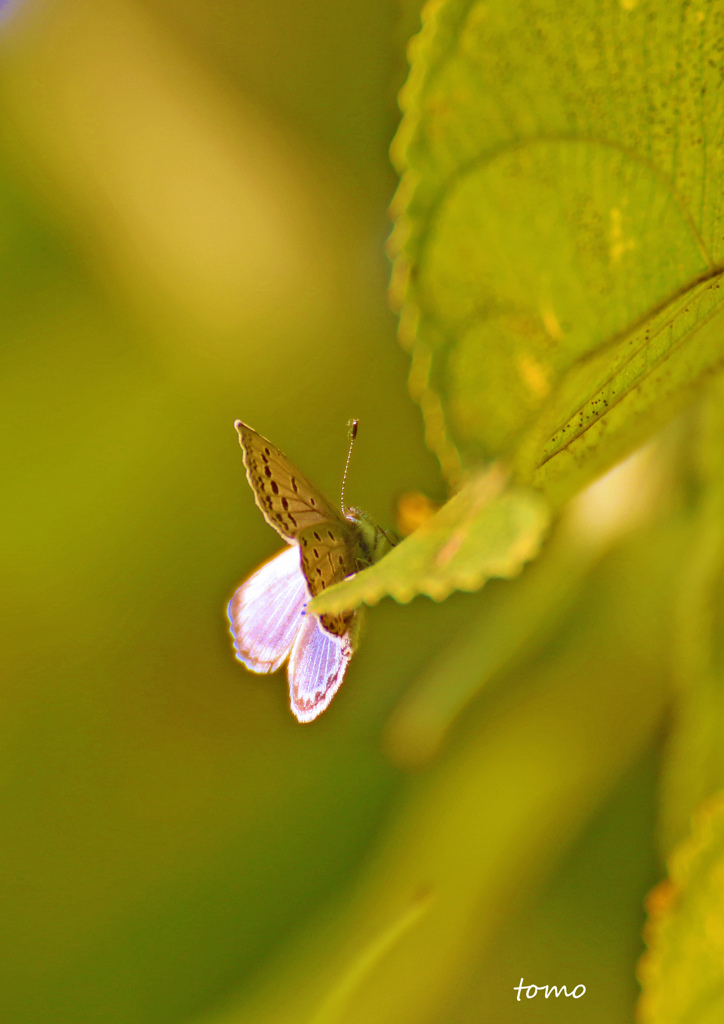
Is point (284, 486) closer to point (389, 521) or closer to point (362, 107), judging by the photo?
point (389, 521)

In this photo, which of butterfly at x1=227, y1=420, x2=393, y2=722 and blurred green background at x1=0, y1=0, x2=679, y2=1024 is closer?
butterfly at x1=227, y1=420, x2=393, y2=722

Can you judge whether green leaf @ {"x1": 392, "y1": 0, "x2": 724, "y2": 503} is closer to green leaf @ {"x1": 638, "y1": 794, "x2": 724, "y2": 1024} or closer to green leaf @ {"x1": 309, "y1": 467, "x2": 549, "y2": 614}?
green leaf @ {"x1": 309, "y1": 467, "x2": 549, "y2": 614}

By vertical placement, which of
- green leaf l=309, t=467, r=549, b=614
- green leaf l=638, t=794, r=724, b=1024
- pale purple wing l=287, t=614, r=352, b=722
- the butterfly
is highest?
the butterfly

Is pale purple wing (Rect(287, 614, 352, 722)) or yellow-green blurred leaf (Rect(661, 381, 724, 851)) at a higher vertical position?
pale purple wing (Rect(287, 614, 352, 722))

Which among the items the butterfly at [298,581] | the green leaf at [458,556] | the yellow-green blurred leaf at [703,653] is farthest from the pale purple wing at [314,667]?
the yellow-green blurred leaf at [703,653]

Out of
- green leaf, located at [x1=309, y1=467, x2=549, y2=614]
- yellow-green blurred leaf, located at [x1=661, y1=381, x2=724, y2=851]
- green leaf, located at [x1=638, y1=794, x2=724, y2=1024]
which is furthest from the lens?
yellow-green blurred leaf, located at [x1=661, y1=381, x2=724, y2=851]

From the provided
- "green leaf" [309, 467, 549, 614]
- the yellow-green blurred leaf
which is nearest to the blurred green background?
the yellow-green blurred leaf

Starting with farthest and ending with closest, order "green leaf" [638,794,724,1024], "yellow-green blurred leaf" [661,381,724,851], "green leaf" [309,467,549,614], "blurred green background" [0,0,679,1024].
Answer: "blurred green background" [0,0,679,1024] < "yellow-green blurred leaf" [661,381,724,851] < "green leaf" [638,794,724,1024] < "green leaf" [309,467,549,614]
